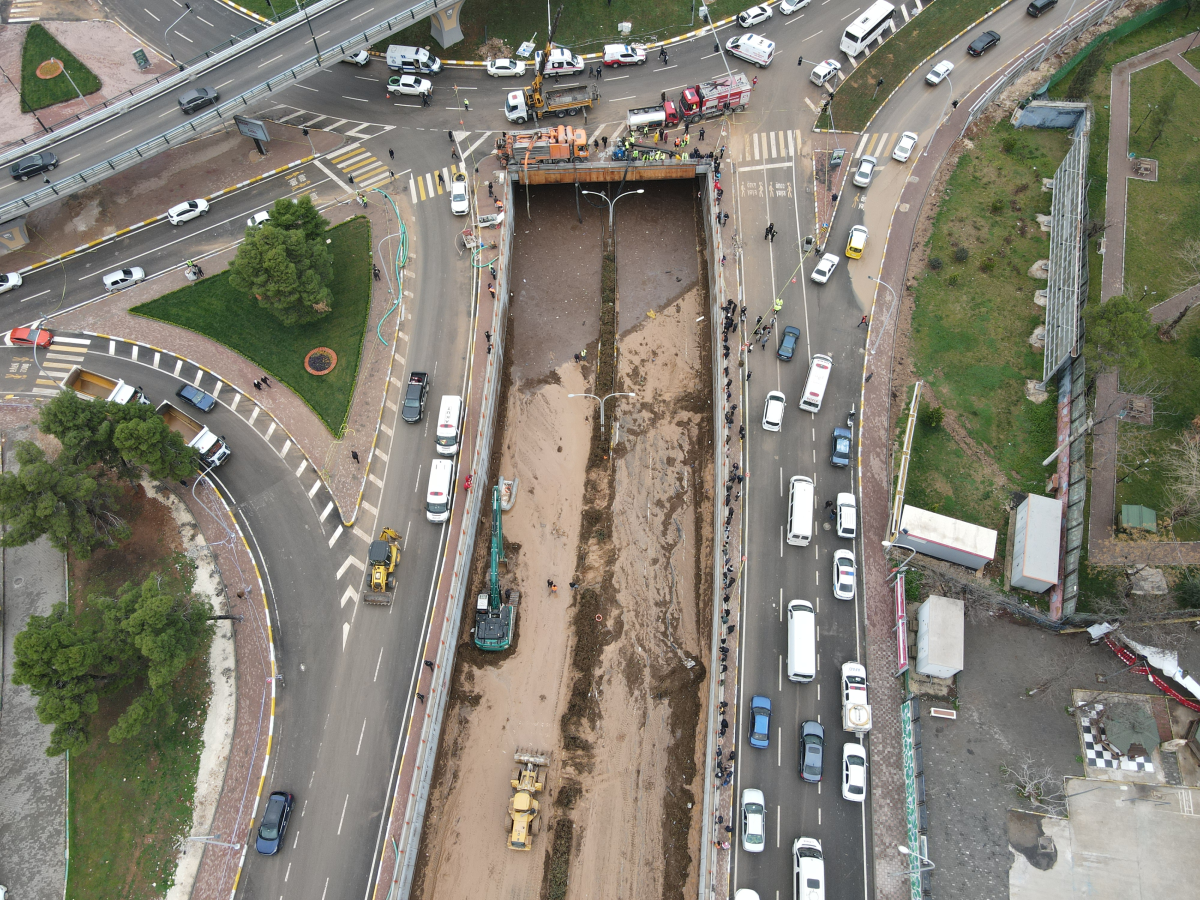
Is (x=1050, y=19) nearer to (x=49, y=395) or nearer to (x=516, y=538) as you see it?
(x=516, y=538)

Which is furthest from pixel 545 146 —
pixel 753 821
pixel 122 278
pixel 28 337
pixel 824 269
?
pixel 753 821

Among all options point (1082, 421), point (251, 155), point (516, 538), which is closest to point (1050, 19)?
point (1082, 421)

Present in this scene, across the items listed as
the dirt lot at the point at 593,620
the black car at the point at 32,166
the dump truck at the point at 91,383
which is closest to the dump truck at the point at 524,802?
the dirt lot at the point at 593,620

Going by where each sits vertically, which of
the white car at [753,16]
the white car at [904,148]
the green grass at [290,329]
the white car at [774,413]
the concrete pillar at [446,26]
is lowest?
the white car at [774,413]

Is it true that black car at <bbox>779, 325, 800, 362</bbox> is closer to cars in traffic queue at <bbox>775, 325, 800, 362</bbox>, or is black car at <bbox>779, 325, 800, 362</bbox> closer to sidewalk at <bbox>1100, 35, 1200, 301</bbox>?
cars in traffic queue at <bbox>775, 325, 800, 362</bbox>

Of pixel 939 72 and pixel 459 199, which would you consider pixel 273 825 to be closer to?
pixel 459 199

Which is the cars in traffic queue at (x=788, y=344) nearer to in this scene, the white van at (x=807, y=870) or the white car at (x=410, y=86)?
the white van at (x=807, y=870)
